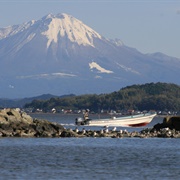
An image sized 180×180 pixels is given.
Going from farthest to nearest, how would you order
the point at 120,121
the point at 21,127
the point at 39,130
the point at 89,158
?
the point at 120,121, the point at 39,130, the point at 21,127, the point at 89,158

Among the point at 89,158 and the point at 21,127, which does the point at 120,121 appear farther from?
the point at 89,158

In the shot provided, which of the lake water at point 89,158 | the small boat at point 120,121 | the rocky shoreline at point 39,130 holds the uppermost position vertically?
the small boat at point 120,121

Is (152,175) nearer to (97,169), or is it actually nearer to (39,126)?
(97,169)

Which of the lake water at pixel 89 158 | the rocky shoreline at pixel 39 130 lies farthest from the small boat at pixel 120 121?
the lake water at pixel 89 158

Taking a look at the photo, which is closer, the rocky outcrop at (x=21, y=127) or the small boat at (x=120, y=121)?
the rocky outcrop at (x=21, y=127)

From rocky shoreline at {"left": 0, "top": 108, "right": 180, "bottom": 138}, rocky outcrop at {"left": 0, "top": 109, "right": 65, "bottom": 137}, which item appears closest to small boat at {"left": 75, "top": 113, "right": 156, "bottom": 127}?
rocky shoreline at {"left": 0, "top": 108, "right": 180, "bottom": 138}

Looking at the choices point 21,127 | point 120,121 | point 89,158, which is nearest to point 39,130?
point 21,127

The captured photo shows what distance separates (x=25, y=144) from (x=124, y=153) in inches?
341

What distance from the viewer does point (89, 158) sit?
181 ft

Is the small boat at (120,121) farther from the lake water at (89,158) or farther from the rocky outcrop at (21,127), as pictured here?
the lake water at (89,158)

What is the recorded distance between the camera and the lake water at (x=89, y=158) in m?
45.3

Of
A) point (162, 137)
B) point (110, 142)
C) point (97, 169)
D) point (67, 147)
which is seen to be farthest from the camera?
point (162, 137)

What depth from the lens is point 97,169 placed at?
47.8 m

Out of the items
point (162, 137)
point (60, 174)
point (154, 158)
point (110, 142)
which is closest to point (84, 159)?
point (154, 158)
